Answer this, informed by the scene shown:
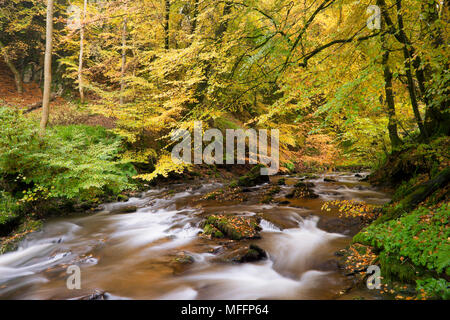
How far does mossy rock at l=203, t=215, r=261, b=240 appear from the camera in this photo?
206 inches

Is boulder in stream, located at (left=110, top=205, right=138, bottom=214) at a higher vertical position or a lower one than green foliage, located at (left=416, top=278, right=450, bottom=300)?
lower

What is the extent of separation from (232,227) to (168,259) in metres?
1.51

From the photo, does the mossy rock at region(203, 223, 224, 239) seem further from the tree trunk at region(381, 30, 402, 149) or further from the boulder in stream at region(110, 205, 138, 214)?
the tree trunk at region(381, 30, 402, 149)

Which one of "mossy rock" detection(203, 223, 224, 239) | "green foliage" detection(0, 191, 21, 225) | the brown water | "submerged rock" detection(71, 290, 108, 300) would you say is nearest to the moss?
the brown water

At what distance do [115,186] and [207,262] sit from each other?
467 cm

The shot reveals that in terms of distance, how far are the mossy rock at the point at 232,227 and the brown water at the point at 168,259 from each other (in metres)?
0.25

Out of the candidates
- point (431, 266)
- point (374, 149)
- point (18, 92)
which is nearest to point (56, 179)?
point (431, 266)

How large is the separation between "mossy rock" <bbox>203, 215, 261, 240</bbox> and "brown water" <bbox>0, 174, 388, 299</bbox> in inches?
9.8

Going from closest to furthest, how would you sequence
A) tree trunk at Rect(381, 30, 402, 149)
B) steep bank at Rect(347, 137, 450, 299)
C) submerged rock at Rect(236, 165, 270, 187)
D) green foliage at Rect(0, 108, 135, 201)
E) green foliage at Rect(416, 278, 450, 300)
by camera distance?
green foliage at Rect(416, 278, 450, 300) → steep bank at Rect(347, 137, 450, 299) → tree trunk at Rect(381, 30, 402, 149) → green foliage at Rect(0, 108, 135, 201) → submerged rock at Rect(236, 165, 270, 187)

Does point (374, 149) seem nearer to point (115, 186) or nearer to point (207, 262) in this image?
point (207, 262)

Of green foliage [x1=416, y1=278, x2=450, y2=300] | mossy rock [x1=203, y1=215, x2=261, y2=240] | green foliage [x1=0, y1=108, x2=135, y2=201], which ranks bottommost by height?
mossy rock [x1=203, y1=215, x2=261, y2=240]

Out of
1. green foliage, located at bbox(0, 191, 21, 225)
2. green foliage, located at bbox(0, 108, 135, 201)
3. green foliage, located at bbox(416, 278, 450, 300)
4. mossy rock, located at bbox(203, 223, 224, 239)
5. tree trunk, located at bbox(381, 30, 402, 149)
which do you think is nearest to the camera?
green foliage, located at bbox(416, 278, 450, 300)

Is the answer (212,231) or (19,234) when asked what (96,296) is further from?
(19,234)
